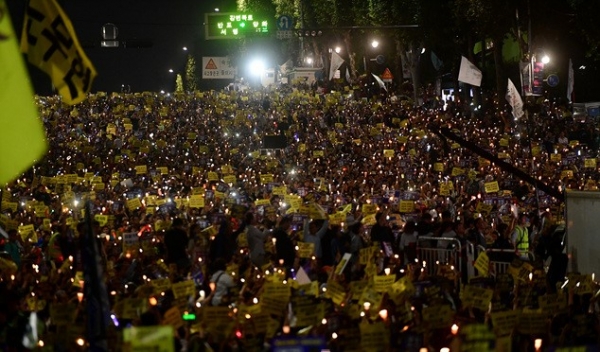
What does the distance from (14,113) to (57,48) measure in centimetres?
120

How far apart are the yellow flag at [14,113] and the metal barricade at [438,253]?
9.26 meters

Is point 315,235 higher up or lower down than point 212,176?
lower down

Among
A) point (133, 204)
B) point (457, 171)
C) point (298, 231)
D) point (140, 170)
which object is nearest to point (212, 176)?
point (140, 170)

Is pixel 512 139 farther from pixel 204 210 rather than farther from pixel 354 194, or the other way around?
pixel 204 210

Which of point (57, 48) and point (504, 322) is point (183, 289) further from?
point (57, 48)

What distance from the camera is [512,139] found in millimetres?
29859

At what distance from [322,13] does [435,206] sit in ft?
160

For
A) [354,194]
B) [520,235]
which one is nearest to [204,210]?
[354,194]

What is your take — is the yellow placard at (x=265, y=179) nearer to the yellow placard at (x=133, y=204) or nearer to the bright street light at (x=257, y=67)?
the yellow placard at (x=133, y=204)

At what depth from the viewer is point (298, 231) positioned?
56.5 feet

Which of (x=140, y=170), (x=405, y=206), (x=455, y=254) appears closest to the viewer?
(x=455, y=254)

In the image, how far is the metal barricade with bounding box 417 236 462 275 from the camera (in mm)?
15320

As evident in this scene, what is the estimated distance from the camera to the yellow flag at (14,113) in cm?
656

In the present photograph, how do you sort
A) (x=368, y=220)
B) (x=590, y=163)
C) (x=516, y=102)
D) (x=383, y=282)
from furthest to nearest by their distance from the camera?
(x=516, y=102)
(x=590, y=163)
(x=368, y=220)
(x=383, y=282)
